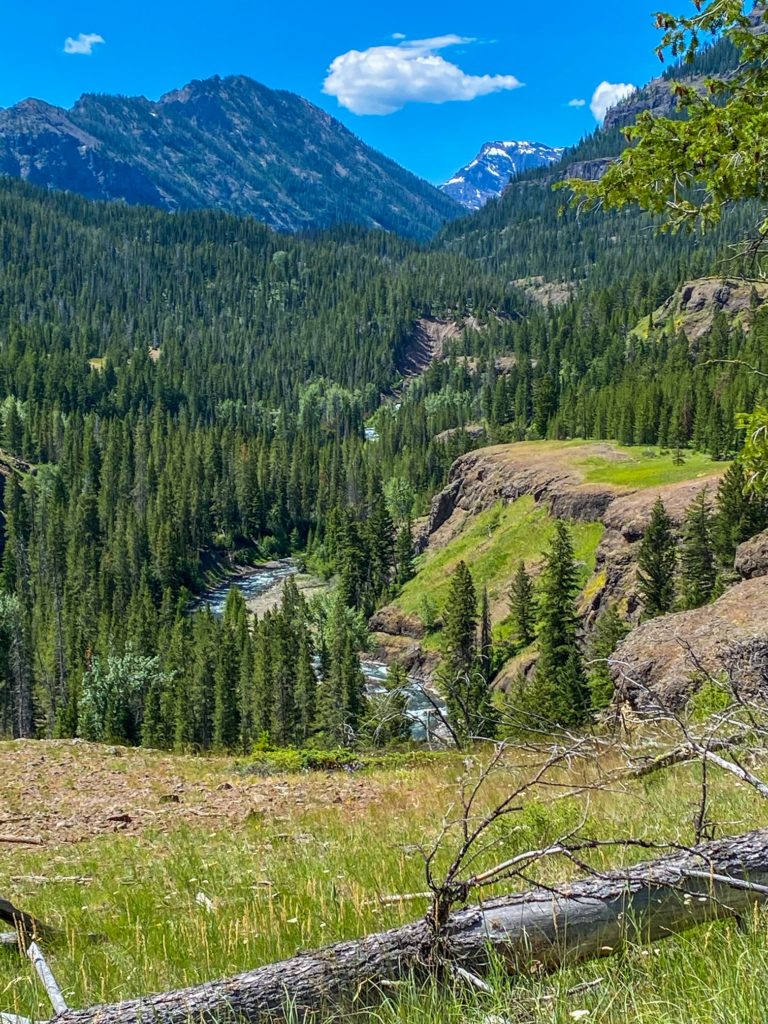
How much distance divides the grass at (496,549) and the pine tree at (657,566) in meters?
10.9

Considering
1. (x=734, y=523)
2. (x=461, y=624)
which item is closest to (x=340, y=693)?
(x=461, y=624)

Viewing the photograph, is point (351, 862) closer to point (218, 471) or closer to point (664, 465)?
point (664, 465)

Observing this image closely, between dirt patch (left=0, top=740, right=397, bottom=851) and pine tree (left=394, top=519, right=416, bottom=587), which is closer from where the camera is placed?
dirt patch (left=0, top=740, right=397, bottom=851)

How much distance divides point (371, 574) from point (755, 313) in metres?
95.5

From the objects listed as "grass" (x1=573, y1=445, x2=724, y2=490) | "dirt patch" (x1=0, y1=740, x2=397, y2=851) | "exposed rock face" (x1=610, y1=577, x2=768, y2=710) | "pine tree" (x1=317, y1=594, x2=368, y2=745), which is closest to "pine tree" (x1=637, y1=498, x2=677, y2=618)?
"grass" (x1=573, y1=445, x2=724, y2=490)

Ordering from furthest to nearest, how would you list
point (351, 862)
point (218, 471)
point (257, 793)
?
point (218, 471) → point (257, 793) → point (351, 862)

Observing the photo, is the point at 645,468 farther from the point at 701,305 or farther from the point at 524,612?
the point at 701,305

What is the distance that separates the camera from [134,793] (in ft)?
56.4

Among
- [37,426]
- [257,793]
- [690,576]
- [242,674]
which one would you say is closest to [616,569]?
[690,576]

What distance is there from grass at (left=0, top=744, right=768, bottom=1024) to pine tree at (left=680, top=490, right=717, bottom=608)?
140ft

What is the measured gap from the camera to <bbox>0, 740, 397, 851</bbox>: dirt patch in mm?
14078

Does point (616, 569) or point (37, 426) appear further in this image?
point (37, 426)

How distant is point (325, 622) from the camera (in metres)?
95.6

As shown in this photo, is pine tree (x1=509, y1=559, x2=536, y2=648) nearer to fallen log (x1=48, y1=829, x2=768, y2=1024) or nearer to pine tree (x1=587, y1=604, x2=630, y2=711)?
pine tree (x1=587, y1=604, x2=630, y2=711)
